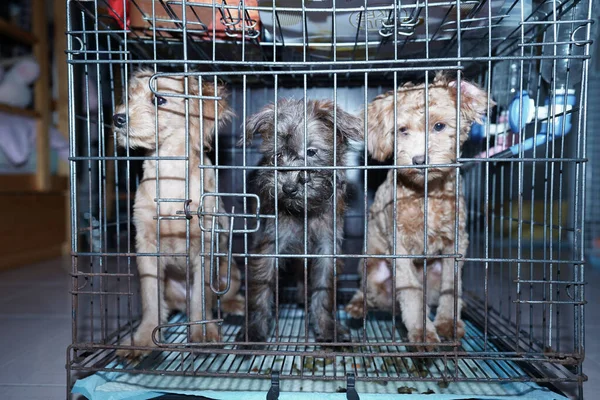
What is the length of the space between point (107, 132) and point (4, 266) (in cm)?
218

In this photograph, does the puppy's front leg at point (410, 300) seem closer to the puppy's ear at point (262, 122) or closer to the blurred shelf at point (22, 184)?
the puppy's ear at point (262, 122)

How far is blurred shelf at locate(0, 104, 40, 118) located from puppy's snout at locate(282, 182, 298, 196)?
3.63 metres

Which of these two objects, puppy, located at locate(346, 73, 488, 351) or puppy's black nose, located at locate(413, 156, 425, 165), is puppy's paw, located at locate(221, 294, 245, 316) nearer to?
puppy, located at locate(346, 73, 488, 351)

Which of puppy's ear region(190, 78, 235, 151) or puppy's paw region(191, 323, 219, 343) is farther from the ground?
puppy's ear region(190, 78, 235, 151)

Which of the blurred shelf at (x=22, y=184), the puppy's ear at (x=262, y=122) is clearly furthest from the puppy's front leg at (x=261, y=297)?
the blurred shelf at (x=22, y=184)

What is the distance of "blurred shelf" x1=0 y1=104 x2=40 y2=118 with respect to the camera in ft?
14.1

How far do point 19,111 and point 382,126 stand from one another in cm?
389

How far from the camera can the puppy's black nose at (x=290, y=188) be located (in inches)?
79.7

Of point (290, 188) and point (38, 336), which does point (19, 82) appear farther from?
point (290, 188)

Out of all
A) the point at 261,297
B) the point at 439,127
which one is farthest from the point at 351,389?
the point at 439,127

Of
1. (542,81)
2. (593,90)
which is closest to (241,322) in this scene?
(542,81)

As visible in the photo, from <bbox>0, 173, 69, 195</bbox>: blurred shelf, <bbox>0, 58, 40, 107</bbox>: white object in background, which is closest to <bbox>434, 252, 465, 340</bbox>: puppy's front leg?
<bbox>0, 173, 69, 195</bbox>: blurred shelf

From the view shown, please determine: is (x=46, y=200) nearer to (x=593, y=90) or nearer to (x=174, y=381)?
(x=174, y=381)

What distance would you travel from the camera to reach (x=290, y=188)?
79.7 inches
